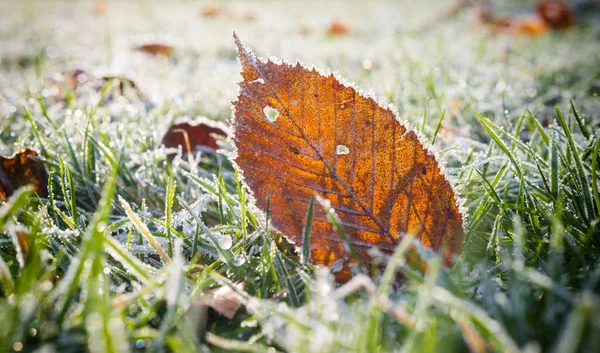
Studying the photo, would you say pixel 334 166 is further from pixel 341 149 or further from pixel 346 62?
pixel 346 62

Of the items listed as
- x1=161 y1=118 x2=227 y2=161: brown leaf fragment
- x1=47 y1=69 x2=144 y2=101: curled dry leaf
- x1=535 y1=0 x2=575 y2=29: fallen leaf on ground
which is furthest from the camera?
x1=535 y1=0 x2=575 y2=29: fallen leaf on ground

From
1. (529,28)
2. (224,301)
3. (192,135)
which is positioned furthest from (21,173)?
(529,28)

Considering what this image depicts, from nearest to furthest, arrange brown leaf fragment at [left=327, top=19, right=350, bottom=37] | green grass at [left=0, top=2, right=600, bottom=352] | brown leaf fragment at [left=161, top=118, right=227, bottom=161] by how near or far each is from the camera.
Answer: green grass at [left=0, top=2, right=600, bottom=352], brown leaf fragment at [left=161, top=118, right=227, bottom=161], brown leaf fragment at [left=327, top=19, right=350, bottom=37]

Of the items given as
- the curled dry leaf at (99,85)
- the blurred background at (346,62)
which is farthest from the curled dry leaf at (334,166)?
the curled dry leaf at (99,85)

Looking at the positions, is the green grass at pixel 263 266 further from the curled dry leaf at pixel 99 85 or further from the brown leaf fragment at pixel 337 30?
the brown leaf fragment at pixel 337 30

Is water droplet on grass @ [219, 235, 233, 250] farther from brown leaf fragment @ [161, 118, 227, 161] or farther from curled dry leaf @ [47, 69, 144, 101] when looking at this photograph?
curled dry leaf @ [47, 69, 144, 101]

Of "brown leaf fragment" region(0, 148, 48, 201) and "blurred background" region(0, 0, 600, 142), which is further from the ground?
"blurred background" region(0, 0, 600, 142)

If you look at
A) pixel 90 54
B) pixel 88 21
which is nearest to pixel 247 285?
pixel 90 54

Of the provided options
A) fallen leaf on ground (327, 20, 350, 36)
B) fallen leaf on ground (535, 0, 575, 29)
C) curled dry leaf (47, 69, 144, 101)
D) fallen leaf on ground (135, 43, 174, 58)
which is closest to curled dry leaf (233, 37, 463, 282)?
curled dry leaf (47, 69, 144, 101)
